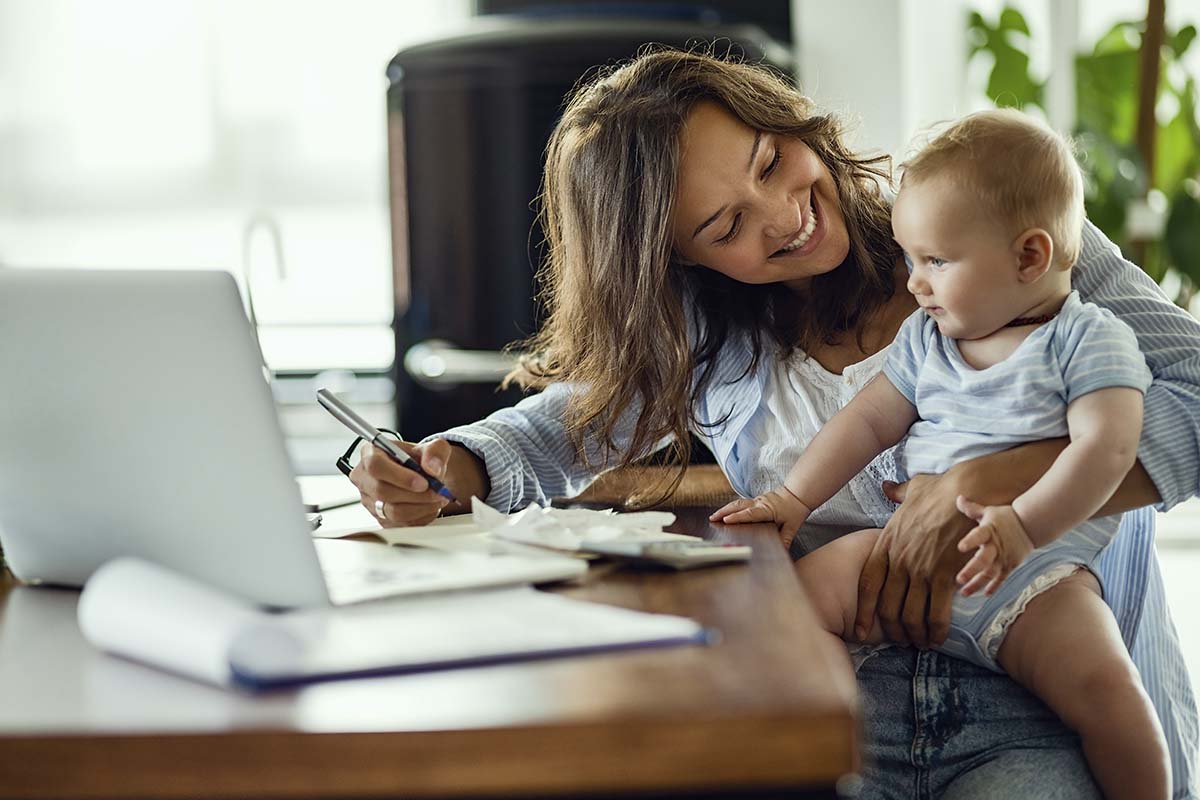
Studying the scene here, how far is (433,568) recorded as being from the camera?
981mm

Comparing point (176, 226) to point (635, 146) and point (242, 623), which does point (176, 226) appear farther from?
point (242, 623)

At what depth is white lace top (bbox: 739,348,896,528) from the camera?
4.93 feet

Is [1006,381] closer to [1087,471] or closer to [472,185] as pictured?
[1087,471]

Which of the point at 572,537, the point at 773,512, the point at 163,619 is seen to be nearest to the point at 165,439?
the point at 163,619

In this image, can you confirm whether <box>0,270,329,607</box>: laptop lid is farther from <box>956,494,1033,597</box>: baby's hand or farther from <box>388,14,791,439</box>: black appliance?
<box>388,14,791,439</box>: black appliance

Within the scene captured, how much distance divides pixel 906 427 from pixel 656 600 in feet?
2.04

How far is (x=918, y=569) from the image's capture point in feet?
4.03

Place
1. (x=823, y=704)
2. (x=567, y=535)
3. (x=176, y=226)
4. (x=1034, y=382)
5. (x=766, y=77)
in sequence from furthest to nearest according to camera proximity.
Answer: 1. (x=176, y=226)
2. (x=766, y=77)
3. (x=1034, y=382)
4. (x=567, y=535)
5. (x=823, y=704)

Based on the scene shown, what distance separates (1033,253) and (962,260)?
7 cm

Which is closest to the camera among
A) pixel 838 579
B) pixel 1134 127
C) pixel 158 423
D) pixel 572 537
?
pixel 158 423

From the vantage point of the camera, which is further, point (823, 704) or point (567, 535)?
point (567, 535)

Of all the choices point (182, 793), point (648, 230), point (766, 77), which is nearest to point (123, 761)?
point (182, 793)

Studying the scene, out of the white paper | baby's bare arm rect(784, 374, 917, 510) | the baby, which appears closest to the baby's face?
the baby

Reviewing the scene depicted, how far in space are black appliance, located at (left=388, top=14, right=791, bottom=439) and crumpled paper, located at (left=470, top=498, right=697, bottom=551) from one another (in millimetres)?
1944
